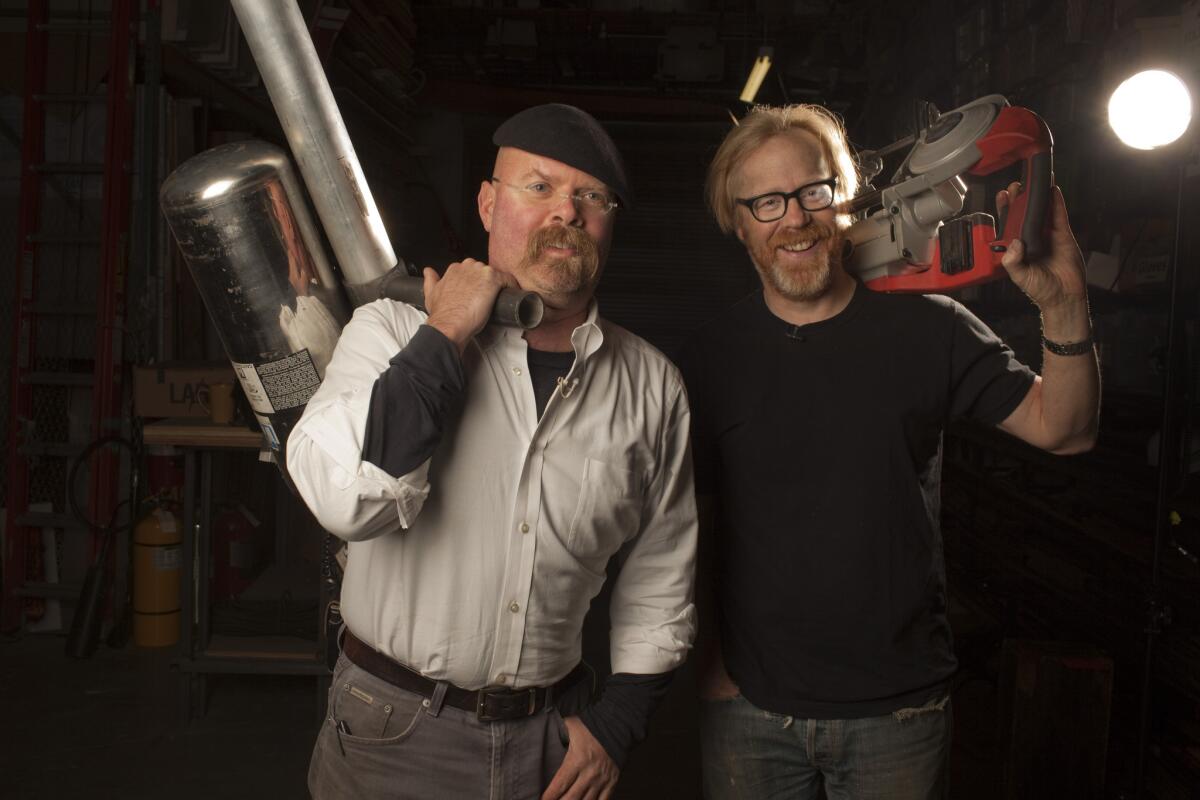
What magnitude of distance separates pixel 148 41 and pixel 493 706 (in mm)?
3934

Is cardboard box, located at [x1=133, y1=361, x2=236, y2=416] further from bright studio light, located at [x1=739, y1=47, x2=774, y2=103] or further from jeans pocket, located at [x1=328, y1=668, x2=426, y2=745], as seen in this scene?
bright studio light, located at [x1=739, y1=47, x2=774, y2=103]

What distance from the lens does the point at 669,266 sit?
27.1 ft

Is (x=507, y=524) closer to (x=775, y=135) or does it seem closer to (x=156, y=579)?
(x=775, y=135)

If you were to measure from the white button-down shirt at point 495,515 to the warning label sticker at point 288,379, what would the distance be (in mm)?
190

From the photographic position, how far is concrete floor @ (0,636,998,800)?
319 centimetres

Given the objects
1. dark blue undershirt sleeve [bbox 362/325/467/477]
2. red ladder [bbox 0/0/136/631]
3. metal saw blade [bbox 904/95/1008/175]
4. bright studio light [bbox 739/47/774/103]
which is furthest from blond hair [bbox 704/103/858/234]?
bright studio light [bbox 739/47/774/103]

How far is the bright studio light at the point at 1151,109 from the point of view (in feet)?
7.94

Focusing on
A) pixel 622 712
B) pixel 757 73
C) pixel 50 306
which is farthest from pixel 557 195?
pixel 757 73

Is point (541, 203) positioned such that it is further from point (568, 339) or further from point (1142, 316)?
point (1142, 316)

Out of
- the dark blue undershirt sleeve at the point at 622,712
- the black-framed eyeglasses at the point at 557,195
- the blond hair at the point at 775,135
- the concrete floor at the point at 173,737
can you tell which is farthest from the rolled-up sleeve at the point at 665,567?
the concrete floor at the point at 173,737

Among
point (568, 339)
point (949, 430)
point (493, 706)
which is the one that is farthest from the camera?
point (949, 430)

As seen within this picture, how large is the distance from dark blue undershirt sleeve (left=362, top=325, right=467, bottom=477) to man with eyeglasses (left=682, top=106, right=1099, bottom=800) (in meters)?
0.63

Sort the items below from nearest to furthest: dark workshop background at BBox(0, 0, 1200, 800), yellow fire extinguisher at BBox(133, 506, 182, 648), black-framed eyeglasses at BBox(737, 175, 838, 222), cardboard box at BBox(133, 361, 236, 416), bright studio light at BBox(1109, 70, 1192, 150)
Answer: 1. black-framed eyeglasses at BBox(737, 175, 838, 222)
2. bright studio light at BBox(1109, 70, 1192, 150)
3. dark workshop background at BBox(0, 0, 1200, 800)
4. cardboard box at BBox(133, 361, 236, 416)
5. yellow fire extinguisher at BBox(133, 506, 182, 648)

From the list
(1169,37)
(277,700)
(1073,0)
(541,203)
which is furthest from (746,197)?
(277,700)
